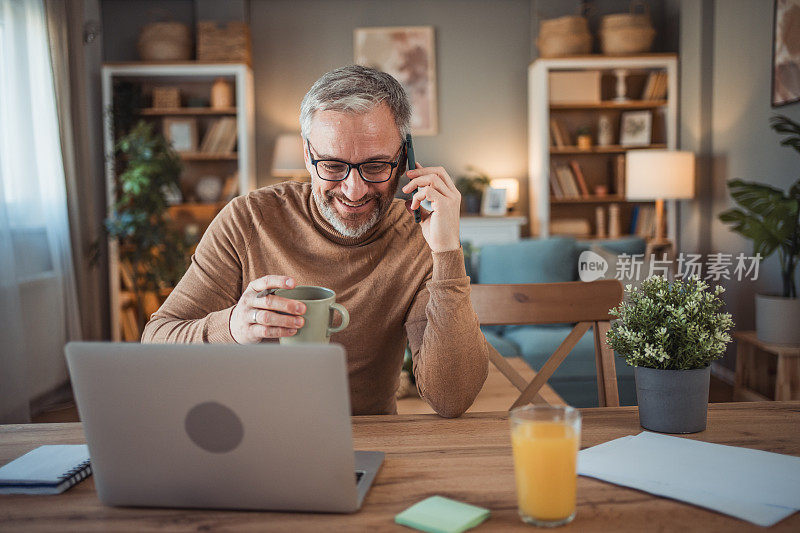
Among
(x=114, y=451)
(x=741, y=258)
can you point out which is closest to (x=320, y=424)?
(x=114, y=451)

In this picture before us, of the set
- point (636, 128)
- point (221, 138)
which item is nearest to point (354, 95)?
point (221, 138)

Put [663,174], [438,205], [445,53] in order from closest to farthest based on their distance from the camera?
[438,205] < [663,174] < [445,53]

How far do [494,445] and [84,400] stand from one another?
1.67 ft

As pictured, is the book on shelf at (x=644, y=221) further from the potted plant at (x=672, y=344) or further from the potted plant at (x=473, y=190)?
the potted plant at (x=672, y=344)

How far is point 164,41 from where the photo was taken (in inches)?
191

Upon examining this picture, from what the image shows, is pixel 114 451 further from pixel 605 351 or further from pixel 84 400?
pixel 605 351

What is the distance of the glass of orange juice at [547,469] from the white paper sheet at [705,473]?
133 millimetres

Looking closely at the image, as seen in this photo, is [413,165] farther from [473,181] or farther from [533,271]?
[473,181]

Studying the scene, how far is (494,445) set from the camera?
0.92 m

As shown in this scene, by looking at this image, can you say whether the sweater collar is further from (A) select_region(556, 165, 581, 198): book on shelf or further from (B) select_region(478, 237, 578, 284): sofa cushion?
(A) select_region(556, 165, 581, 198): book on shelf

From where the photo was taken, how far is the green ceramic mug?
84 cm

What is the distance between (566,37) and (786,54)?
5.77ft

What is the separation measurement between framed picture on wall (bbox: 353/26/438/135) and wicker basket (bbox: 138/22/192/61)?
1.31 metres

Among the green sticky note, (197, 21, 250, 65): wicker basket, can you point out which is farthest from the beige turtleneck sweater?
(197, 21, 250, 65): wicker basket
